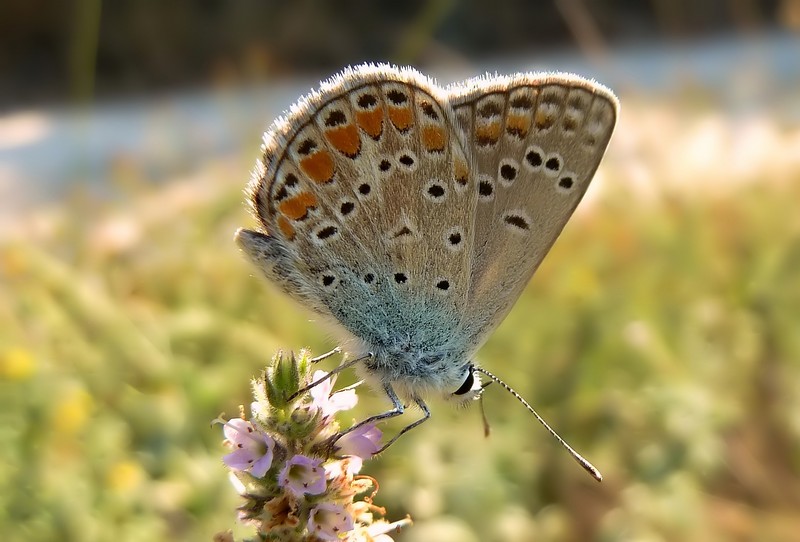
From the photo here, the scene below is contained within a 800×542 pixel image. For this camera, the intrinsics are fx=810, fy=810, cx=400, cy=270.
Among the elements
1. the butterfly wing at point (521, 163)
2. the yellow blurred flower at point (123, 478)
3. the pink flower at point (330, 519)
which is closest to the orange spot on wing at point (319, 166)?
the butterfly wing at point (521, 163)

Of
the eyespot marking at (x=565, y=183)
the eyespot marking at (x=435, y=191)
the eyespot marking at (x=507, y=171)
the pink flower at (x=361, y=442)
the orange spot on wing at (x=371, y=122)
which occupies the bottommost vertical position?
the pink flower at (x=361, y=442)

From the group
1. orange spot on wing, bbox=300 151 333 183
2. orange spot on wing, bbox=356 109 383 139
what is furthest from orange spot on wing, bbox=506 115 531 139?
orange spot on wing, bbox=300 151 333 183

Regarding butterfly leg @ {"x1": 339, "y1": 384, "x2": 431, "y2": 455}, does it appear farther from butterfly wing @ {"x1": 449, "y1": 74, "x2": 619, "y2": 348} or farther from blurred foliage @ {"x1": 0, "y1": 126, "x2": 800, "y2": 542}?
blurred foliage @ {"x1": 0, "y1": 126, "x2": 800, "y2": 542}

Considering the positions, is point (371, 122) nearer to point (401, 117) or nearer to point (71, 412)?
point (401, 117)

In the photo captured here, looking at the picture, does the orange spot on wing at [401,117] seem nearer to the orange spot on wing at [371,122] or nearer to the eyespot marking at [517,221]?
the orange spot on wing at [371,122]

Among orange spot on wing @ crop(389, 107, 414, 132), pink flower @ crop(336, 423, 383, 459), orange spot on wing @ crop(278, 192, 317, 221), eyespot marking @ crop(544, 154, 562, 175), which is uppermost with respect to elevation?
orange spot on wing @ crop(389, 107, 414, 132)

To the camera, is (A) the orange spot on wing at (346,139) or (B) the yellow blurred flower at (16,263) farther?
(B) the yellow blurred flower at (16,263)

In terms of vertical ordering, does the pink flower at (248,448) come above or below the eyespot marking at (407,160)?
below

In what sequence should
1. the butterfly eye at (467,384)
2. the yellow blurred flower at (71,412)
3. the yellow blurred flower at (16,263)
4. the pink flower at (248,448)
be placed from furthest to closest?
1. the yellow blurred flower at (16,263)
2. the yellow blurred flower at (71,412)
3. the butterfly eye at (467,384)
4. the pink flower at (248,448)
